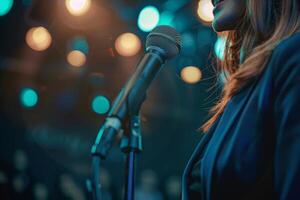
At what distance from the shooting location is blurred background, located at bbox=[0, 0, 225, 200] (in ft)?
13.1

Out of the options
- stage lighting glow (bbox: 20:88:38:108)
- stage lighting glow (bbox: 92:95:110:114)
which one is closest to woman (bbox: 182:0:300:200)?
stage lighting glow (bbox: 92:95:110:114)

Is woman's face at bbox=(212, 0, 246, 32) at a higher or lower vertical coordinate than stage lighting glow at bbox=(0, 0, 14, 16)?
lower

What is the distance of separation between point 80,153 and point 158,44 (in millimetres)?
3282

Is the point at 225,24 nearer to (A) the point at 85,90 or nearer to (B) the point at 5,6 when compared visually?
(A) the point at 85,90

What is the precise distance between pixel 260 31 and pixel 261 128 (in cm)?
33

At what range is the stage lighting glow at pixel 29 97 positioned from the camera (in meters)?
4.44

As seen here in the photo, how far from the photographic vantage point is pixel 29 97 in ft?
14.8

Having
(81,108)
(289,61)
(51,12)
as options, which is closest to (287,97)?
(289,61)

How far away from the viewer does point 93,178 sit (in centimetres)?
107

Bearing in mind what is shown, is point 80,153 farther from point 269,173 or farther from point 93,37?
point 269,173

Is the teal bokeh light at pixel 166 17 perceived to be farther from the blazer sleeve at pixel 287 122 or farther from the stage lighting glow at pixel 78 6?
the blazer sleeve at pixel 287 122

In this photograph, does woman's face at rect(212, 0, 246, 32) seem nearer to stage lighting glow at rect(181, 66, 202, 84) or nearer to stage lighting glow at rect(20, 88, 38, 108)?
stage lighting glow at rect(181, 66, 202, 84)

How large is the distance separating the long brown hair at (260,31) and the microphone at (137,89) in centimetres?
19

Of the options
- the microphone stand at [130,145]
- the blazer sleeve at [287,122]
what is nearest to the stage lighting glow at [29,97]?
the microphone stand at [130,145]
